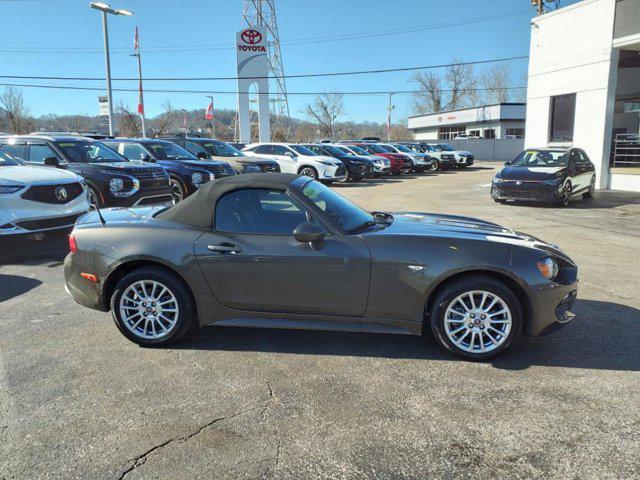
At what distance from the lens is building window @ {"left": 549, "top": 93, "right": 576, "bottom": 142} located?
60.1 ft

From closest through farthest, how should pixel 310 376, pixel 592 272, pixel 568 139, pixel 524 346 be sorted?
pixel 310 376
pixel 524 346
pixel 592 272
pixel 568 139

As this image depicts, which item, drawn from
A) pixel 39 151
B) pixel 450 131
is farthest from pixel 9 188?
pixel 450 131

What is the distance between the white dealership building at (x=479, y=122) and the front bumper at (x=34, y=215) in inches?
1972

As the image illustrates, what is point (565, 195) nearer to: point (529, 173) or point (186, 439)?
point (529, 173)

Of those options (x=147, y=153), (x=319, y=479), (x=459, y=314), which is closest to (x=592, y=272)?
(x=459, y=314)

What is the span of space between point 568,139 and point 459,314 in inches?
688

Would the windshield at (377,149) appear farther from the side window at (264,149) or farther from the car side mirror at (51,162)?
the car side mirror at (51,162)

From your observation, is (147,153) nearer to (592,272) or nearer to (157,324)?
(157,324)

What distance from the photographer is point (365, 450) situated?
2.80m

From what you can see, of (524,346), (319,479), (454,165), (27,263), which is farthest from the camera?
(454,165)

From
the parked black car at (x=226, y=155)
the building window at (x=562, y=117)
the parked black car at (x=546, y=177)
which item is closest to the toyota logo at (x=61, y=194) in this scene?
the parked black car at (x=226, y=155)

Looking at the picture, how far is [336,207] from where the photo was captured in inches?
170

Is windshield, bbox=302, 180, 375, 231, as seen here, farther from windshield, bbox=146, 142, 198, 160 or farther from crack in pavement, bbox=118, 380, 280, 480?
windshield, bbox=146, 142, 198, 160

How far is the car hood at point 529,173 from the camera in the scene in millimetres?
13310
